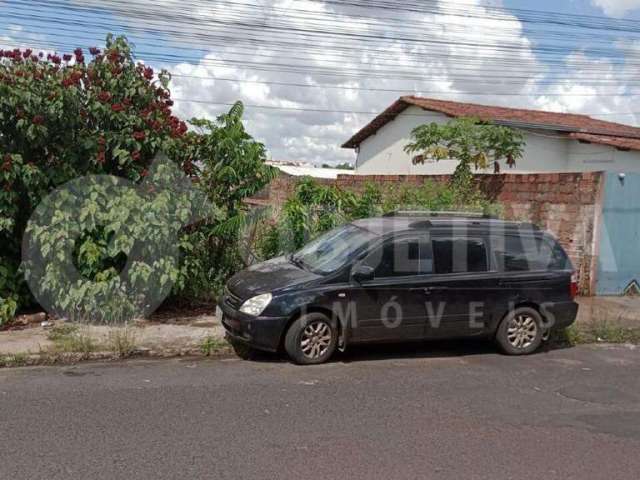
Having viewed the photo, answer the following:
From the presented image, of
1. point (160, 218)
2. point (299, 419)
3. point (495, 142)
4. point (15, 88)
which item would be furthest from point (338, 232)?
point (495, 142)

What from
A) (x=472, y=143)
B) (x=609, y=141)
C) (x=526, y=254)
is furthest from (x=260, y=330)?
(x=609, y=141)

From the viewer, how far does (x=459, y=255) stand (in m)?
7.07

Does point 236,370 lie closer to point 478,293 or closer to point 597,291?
point 478,293

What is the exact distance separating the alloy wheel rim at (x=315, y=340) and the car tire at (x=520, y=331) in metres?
2.14

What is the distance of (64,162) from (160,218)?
1.47m

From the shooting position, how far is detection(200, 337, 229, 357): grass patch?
6.91m

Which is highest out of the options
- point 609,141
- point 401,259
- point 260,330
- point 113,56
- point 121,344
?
point 609,141

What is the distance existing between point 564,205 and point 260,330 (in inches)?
267

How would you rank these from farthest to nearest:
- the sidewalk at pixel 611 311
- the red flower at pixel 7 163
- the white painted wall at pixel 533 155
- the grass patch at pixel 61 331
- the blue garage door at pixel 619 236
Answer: the white painted wall at pixel 533 155, the blue garage door at pixel 619 236, the sidewalk at pixel 611 311, the red flower at pixel 7 163, the grass patch at pixel 61 331

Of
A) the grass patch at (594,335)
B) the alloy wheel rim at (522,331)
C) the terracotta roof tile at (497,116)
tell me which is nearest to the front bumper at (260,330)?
the alloy wheel rim at (522,331)

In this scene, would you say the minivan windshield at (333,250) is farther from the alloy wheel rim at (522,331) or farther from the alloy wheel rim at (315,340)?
the alloy wheel rim at (522,331)

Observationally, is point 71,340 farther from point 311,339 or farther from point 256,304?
point 311,339

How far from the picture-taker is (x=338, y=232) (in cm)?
771

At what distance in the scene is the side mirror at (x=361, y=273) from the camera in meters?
6.50
